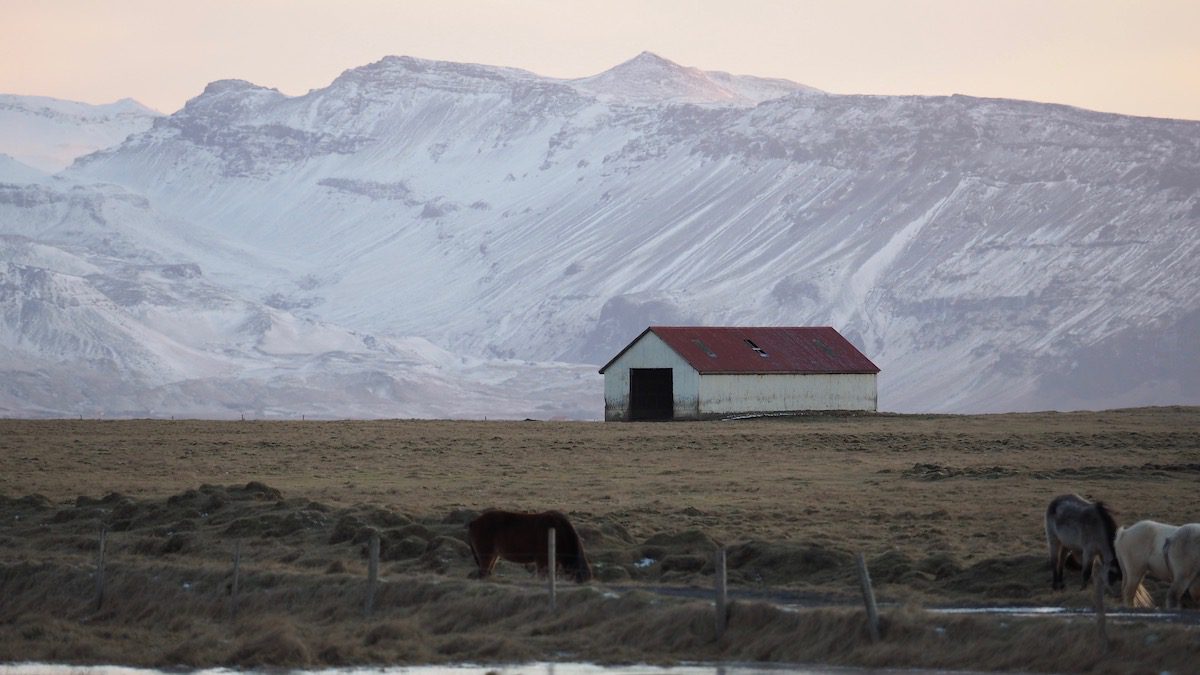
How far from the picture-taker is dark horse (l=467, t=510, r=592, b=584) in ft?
A: 84.7

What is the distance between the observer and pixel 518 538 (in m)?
25.9

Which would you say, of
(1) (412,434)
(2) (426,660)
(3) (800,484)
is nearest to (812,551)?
(2) (426,660)

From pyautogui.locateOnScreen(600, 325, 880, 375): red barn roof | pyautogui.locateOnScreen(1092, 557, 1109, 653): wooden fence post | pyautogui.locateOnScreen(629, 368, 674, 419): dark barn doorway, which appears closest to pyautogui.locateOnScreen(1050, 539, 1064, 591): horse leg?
pyautogui.locateOnScreen(1092, 557, 1109, 653): wooden fence post

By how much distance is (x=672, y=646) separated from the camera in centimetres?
2170

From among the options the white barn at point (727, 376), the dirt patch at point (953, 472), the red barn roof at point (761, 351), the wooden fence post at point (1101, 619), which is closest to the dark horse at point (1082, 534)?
the wooden fence post at point (1101, 619)

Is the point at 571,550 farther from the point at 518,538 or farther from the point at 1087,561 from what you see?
the point at 1087,561

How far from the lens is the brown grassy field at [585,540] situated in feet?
71.8

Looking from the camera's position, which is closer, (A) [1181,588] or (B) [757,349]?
(A) [1181,588]

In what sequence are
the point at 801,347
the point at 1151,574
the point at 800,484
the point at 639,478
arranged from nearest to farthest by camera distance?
the point at 1151,574 < the point at 800,484 < the point at 639,478 < the point at 801,347

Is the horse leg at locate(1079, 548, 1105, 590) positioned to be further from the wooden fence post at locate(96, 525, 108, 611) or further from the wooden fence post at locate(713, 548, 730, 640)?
the wooden fence post at locate(96, 525, 108, 611)

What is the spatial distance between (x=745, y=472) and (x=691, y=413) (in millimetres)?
29814

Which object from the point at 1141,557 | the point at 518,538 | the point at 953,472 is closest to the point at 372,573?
the point at 518,538

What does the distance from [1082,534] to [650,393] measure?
55525 millimetres

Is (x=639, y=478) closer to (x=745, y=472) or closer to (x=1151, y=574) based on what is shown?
(x=745, y=472)
